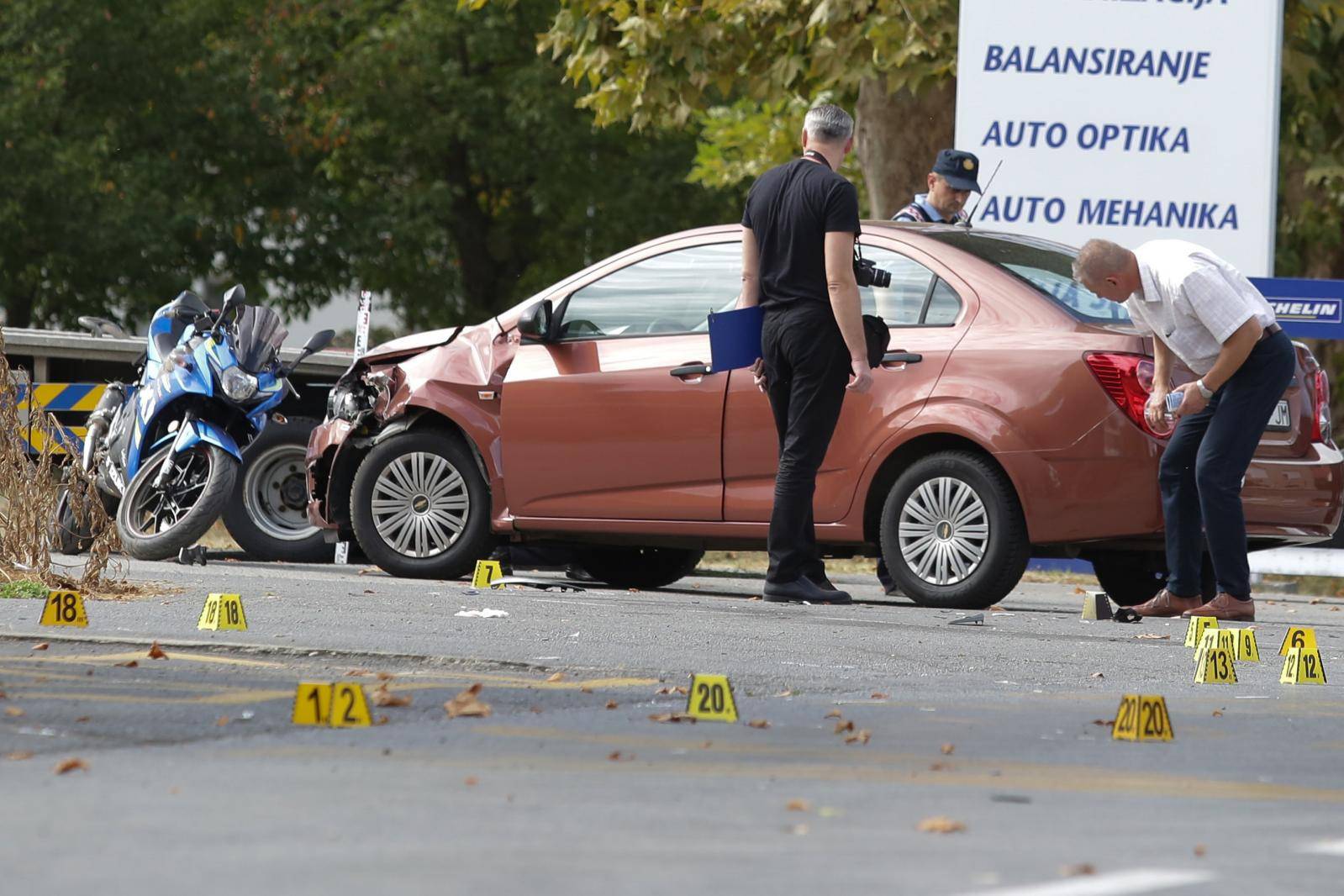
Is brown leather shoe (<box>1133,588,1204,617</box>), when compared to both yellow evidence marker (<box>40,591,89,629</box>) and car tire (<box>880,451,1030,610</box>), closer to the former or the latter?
car tire (<box>880,451,1030,610</box>)

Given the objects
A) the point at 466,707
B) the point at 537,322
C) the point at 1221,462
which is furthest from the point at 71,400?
the point at 466,707

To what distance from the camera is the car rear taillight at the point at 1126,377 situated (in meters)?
9.62

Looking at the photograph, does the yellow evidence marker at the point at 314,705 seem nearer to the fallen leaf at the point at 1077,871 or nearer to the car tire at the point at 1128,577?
the fallen leaf at the point at 1077,871

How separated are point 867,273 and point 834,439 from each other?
74 cm

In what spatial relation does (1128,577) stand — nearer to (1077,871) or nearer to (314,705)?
(314,705)

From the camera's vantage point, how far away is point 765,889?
3.89 meters

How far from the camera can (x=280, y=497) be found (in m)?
13.1

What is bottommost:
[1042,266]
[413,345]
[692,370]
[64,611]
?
[64,611]

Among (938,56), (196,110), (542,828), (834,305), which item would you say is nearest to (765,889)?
(542,828)

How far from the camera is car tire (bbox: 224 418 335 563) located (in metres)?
12.9

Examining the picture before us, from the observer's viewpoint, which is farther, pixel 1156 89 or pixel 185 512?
pixel 1156 89

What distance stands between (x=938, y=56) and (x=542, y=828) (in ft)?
46.8

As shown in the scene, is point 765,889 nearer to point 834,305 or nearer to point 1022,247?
point 834,305

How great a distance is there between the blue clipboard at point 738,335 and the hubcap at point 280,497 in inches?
143
